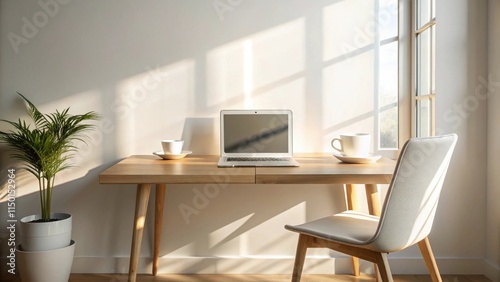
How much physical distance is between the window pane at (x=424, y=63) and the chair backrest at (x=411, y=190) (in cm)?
89

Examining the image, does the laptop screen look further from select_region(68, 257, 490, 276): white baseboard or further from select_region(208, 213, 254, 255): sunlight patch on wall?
select_region(68, 257, 490, 276): white baseboard

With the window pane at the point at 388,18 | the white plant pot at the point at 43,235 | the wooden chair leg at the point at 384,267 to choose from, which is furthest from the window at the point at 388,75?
the white plant pot at the point at 43,235

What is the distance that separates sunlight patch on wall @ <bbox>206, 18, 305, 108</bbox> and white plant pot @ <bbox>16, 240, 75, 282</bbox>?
1.08m

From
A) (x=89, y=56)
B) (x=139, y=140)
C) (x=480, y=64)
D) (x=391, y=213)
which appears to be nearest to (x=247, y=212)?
(x=139, y=140)

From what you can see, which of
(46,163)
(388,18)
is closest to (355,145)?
(388,18)

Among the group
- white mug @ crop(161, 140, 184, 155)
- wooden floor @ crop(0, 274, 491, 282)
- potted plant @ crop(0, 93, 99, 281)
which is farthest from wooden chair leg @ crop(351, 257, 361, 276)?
potted plant @ crop(0, 93, 99, 281)

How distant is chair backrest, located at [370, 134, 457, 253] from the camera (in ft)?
4.66

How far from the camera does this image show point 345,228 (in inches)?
67.1

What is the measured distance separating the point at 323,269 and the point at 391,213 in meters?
1.00

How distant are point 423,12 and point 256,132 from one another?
3.78 ft

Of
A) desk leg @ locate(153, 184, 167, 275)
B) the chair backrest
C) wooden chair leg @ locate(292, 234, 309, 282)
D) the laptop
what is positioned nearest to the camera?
the chair backrest

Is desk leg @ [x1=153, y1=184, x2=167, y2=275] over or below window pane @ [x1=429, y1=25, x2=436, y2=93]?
below

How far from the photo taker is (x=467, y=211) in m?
2.26

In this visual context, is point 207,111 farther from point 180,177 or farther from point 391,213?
point 391,213
